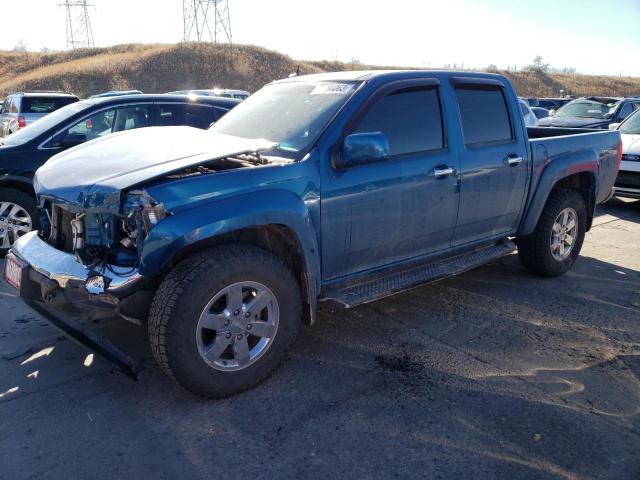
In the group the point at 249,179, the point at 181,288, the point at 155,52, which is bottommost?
the point at 181,288

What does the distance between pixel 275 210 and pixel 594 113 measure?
13947mm

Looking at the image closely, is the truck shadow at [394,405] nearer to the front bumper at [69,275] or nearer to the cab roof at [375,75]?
the front bumper at [69,275]

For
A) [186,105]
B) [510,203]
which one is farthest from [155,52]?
[510,203]

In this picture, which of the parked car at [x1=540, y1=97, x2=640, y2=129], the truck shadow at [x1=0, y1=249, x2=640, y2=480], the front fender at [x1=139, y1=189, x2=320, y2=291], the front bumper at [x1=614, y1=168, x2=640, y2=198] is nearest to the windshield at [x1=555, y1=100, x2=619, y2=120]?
the parked car at [x1=540, y1=97, x2=640, y2=129]

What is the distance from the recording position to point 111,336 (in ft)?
13.3

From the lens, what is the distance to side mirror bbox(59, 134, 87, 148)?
6250mm

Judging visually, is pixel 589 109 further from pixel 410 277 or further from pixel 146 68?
pixel 146 68

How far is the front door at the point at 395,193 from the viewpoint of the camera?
362cm

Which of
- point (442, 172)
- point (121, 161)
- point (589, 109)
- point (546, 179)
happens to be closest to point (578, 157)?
point (546, 179)

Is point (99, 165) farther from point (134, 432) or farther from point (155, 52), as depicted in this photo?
point (155, 52)

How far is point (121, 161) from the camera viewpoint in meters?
3.38

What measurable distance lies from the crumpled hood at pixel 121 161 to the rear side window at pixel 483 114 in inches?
69.9

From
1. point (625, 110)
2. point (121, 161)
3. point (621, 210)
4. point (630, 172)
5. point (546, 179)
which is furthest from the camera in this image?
point (625, 110)

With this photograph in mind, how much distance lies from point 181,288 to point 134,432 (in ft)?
2.66
